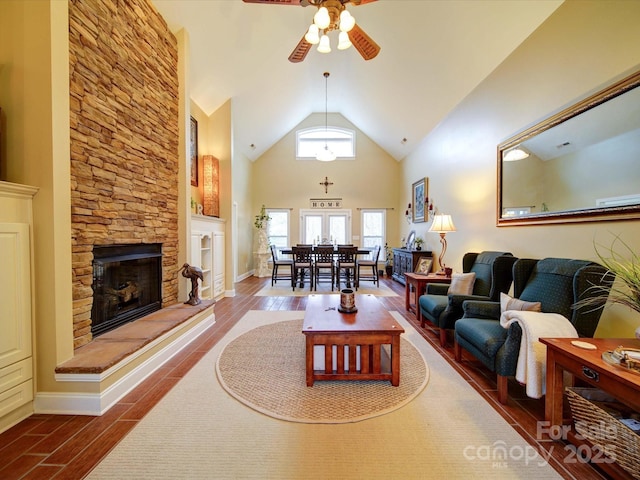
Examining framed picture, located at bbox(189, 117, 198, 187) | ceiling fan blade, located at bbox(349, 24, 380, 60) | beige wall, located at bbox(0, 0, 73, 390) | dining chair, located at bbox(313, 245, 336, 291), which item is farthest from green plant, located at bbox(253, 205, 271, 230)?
beige wall, located at bbox(0, 0, 73, 390)

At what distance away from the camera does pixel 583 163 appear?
2043mm

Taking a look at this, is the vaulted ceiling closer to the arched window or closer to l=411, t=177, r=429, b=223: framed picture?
l=411, t=177, r=429, b=223: framed picture

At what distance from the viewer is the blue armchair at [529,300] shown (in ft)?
5.56

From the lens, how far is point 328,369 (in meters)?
2.02

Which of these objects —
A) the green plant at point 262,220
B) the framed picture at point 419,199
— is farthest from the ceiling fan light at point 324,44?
the green plant at point 262,220

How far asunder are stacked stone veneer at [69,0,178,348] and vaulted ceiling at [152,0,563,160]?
2.51 ft

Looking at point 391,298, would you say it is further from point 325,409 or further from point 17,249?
point 17,249

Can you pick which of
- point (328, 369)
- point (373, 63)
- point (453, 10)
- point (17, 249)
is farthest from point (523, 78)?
point (17, 249)

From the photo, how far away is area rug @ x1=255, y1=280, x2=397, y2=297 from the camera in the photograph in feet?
16.5

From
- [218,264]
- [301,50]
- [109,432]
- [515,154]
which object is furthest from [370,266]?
[109,432]

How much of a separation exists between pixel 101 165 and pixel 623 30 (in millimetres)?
4073

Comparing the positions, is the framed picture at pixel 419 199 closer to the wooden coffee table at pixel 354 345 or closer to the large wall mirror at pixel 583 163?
the large wall mirror at pixel 583 163

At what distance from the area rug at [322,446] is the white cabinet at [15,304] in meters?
0.78

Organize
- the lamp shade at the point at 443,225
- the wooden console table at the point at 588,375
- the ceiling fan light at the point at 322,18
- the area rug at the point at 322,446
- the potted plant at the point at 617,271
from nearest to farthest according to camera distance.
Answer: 1. the wooden console table at the point at 588,375
2. the area rug at the point at 322,446
3. the potted plant at the point at 617,271
4. the ceiling fan light at the point at 322,18
5. the lamp shade at the point at 443,225
